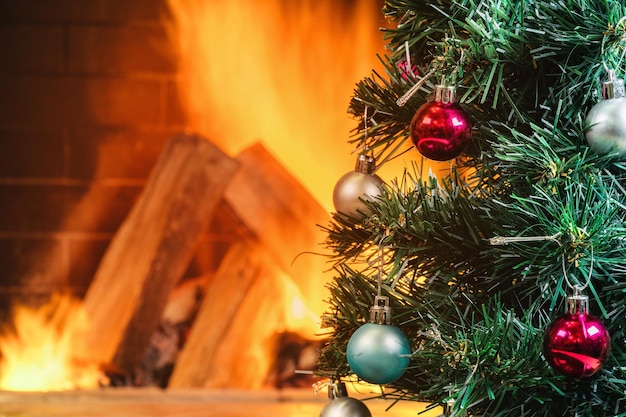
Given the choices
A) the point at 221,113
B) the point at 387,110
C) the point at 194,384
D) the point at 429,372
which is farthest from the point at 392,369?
A: the point at 221,113

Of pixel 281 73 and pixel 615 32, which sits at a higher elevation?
pixel 281 73

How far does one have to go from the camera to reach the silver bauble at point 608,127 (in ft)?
2.16

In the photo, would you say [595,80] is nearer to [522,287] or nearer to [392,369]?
[522,287]

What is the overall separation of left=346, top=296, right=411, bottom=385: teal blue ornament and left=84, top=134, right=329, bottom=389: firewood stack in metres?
0.94

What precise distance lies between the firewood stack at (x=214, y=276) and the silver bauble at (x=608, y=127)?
1.07 m

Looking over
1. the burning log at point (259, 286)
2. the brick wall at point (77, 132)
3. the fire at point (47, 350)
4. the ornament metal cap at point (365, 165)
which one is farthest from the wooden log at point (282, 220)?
the ornament metal cap at point (365, 165)

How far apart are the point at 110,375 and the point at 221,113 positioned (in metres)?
0.60

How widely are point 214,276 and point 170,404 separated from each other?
31cm

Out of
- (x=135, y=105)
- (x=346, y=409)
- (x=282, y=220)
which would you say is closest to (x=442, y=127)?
(x=346, y=409)

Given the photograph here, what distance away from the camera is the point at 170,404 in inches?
62.8

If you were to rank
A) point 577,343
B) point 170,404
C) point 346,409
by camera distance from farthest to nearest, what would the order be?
point 170,404
point 346,409
point 577,343

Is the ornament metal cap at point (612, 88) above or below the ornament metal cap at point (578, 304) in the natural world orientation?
above

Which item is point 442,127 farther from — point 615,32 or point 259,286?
point 259,286

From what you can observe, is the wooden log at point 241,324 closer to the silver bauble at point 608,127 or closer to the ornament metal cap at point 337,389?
the ornament metal cap at point 337,389
